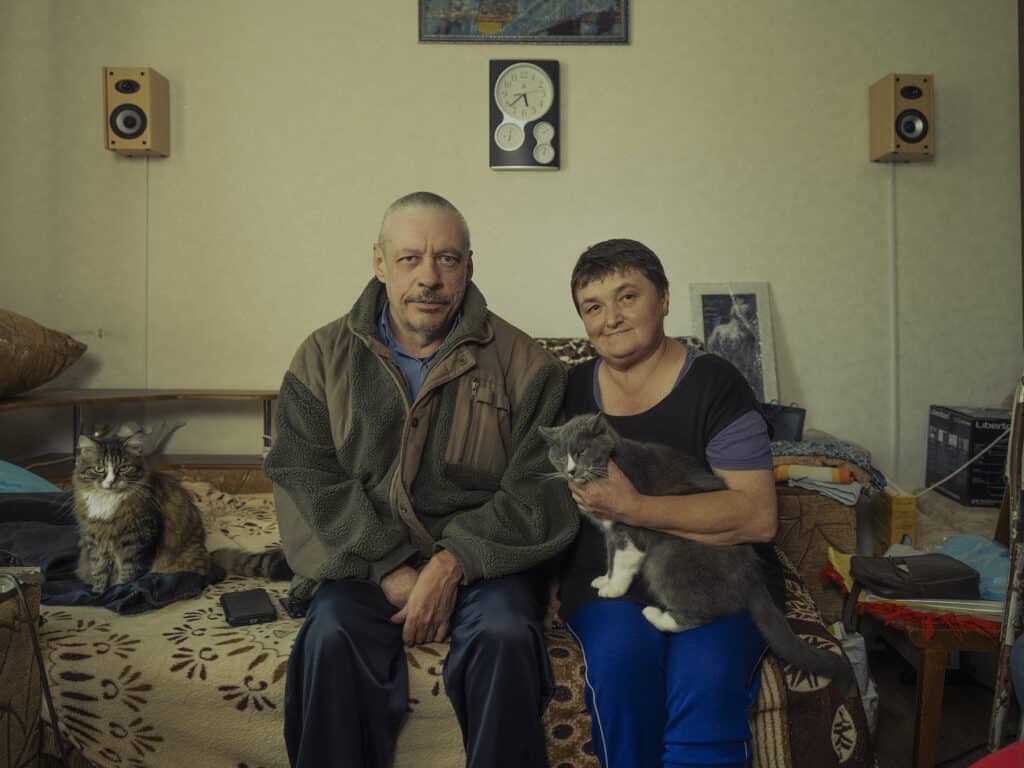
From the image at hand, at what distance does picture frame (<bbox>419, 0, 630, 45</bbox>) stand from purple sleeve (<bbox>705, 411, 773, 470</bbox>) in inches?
95.4

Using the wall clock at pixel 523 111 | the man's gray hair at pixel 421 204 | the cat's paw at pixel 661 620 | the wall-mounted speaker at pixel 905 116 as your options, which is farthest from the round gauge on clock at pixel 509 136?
the cat's paw at pixel 661 620

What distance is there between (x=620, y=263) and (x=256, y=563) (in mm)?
1263

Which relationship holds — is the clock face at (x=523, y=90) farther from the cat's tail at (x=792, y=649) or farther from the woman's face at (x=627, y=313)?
the cat's tail at (x=792, y=649)

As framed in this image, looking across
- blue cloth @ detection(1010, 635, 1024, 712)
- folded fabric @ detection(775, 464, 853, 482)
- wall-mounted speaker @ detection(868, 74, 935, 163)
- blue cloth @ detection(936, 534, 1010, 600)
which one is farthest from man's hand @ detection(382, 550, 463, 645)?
wall-mounted speaker @ detection(868, 74, 935, 163)

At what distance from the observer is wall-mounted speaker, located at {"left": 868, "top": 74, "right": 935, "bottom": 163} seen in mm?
3225

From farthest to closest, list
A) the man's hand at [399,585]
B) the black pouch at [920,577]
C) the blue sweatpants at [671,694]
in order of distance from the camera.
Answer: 1. the black pouch at [920,577]
2. the man's hand at [399,585]
3. the blue sweatpants at [671,694]

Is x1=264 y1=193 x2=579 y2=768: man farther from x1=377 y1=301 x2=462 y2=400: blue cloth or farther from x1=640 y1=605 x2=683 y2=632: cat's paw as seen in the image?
x1=640 y1=605 x2=683 y2=632: cat's paw

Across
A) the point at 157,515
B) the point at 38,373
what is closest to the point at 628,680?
the point at 157,515

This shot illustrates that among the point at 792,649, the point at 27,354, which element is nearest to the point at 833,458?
the point at 792,649

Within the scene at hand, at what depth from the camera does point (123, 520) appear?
1.84 m

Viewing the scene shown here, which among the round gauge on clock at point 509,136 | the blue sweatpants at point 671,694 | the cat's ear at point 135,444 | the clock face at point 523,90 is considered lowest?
the blue sweatpants at point 671,694

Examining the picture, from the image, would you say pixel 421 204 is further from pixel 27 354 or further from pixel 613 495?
pixel 27 354

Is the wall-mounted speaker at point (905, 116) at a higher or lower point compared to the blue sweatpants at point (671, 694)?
higher

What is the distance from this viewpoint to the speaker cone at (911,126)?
326cm
